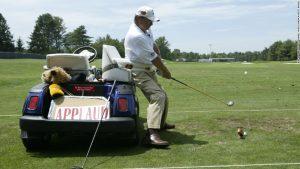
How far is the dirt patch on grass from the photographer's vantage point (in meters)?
8.31

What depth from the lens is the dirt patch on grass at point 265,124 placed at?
8.31 metres

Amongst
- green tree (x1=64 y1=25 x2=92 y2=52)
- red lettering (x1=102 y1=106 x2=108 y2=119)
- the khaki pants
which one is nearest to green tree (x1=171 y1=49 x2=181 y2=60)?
green tree (x1=64 y1=25 x2=92 y2=52)

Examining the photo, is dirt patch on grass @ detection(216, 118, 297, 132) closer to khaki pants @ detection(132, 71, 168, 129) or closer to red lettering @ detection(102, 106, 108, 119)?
khaki pants @ detection(132, 71, 168, 129)

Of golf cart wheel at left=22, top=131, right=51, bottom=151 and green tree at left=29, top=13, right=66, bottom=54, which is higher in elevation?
green tree at left=29, top=13, right=66, bottom=54

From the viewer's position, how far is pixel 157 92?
745 centimetres

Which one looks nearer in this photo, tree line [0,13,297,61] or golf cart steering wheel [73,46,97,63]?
golf cart steering wheel [73,46,97,63]

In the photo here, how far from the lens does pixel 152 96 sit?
7.43 meters

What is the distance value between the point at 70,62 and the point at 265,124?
11.5 ft

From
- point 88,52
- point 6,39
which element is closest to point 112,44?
point 88,52

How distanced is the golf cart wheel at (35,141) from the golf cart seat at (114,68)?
4.22 ft

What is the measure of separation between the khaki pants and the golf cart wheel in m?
1.49

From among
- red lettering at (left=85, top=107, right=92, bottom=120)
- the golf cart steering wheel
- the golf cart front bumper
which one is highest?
the golf cart steering wheel

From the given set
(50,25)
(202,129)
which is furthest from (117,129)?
(50,25)

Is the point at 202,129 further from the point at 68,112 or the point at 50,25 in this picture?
the point at 50,25
